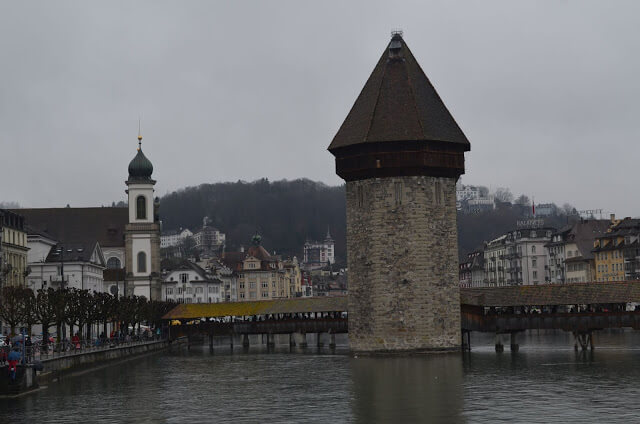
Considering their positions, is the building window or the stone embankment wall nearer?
the stone embankment wall

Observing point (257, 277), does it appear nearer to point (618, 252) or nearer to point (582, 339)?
point (618, 252)

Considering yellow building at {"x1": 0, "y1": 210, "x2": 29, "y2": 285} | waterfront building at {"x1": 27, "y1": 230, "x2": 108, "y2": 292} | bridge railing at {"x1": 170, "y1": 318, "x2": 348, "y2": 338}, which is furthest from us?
waterfront building at {"x1": 27, "y1": 230, "x2": 108, "y2": 292}

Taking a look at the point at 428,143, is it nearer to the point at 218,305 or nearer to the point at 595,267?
the point at 218,305

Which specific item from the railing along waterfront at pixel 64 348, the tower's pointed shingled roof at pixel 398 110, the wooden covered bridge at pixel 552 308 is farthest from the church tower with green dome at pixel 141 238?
the tower's pointed shingled roof at pixel 398 110

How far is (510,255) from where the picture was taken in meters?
147

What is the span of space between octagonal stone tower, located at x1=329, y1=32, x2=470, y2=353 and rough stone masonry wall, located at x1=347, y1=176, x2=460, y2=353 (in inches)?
1.9

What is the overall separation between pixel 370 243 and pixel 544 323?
35.9ft

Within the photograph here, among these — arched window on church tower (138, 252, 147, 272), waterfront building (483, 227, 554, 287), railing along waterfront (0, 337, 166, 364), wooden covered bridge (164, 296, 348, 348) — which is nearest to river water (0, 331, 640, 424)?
railing along waterfront (0, 337, 166, 364)

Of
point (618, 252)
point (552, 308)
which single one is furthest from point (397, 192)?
point (618, 252)

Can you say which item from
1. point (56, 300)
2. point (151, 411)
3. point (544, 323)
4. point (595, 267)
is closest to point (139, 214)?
point (595, 267)

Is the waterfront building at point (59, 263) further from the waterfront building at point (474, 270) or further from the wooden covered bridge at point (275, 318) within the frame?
the waterfront building at point (474, 270)

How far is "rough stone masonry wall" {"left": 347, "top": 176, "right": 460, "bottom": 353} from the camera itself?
54969 millimetres

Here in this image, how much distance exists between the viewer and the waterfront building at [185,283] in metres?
142

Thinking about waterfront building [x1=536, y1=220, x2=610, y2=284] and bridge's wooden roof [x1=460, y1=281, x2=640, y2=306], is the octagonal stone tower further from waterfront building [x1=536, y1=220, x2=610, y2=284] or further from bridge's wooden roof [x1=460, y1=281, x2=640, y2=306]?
waterfront building [x1=536, y1=220, x2=610, y2=284]
